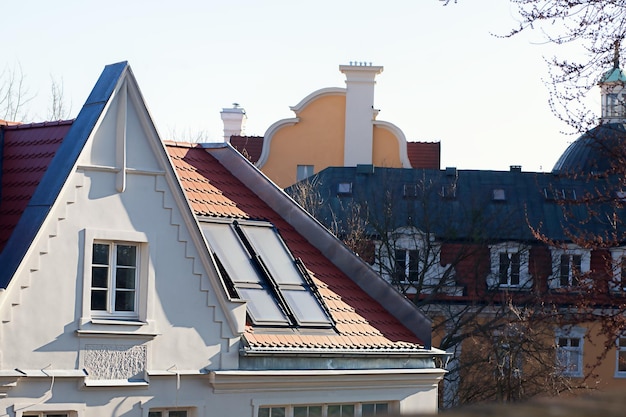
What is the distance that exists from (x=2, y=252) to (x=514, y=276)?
34.9m

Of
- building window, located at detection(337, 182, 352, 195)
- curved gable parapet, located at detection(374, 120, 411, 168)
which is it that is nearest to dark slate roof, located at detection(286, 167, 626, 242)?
building window, located at detection(337, 182, 352, 195)

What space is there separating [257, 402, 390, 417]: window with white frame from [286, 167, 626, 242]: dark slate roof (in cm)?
2387

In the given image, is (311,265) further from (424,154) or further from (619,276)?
(424,154)

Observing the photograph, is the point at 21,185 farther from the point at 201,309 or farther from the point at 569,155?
the point at 569,155

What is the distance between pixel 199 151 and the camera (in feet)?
73.7

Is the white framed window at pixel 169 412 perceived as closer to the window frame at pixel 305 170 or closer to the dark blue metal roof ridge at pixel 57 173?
the dark blue metal roof ridge at pixel 57 173

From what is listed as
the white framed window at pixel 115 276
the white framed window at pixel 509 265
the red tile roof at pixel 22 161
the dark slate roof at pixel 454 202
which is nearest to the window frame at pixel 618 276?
the white framed window at pixel 115 276

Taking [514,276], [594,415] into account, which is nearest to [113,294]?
[594,415]

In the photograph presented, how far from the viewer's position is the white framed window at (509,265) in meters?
46.2

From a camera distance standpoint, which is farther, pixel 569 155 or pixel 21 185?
pixel 569 155

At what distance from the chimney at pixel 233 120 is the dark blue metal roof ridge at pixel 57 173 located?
5303 centimetres

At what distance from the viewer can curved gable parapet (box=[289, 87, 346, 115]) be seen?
211ft

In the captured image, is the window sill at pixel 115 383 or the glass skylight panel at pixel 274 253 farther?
the glass skylight panel at pixel 274 253

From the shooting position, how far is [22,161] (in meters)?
17.9
